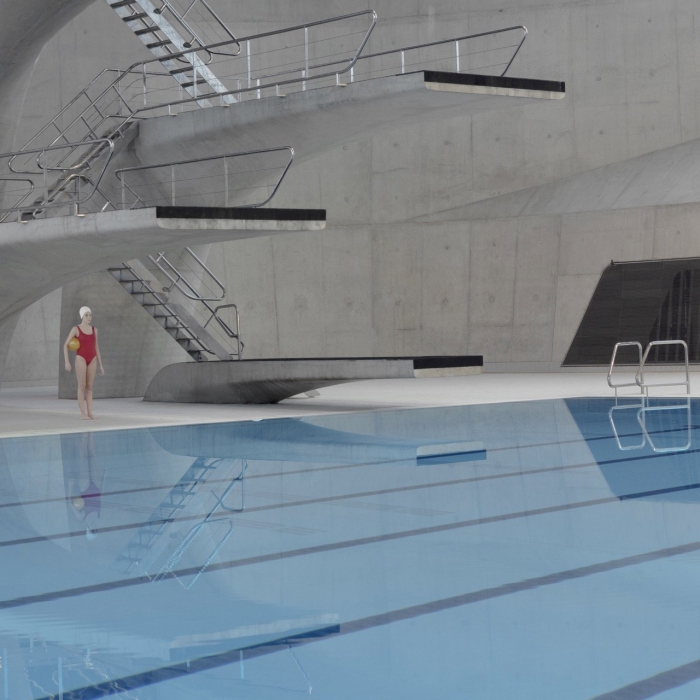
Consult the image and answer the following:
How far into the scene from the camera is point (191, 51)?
1490 centimetres

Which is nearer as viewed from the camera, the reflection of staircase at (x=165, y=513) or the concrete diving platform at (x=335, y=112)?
the reflection of staircase at (x=165, y=513)

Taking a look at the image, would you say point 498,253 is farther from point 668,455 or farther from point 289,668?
point 289,668

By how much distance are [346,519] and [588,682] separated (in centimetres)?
297

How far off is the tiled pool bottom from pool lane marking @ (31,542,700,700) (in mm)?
11

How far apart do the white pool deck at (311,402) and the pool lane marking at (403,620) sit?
7.92m

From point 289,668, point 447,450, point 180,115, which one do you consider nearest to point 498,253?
point 180,115

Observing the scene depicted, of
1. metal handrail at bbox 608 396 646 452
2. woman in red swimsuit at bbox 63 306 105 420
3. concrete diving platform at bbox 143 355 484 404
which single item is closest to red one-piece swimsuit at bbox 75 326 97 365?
woman in red swimsuit at bbox 63 306 105 420

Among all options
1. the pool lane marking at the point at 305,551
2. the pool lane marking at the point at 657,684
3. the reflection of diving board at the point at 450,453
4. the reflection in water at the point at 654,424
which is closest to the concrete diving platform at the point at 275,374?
the reflection in water at the point at 654,424

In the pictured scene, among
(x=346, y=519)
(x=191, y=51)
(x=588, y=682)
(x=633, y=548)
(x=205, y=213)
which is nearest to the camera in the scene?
(x=588, y=682)

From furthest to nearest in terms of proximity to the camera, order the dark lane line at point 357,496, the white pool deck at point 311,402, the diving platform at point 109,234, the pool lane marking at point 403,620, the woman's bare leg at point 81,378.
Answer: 1. the woman's bare leg at point 81,378
2. the white pool deck at point 311,402
3. the diving platform at point 109,234
4. the dark lane line at point 357,496
5. the pool lane marking at point 403,620

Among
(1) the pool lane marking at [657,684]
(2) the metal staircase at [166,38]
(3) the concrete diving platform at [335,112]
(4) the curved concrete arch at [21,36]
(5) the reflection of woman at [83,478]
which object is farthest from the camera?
(2) the metal staircase at [166,38]

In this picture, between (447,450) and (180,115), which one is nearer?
(447,450)

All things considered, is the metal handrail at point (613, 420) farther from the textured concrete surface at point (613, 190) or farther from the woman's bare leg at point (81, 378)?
the textured concrete surface at point (613, 190)

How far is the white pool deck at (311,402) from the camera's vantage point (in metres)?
12.6
